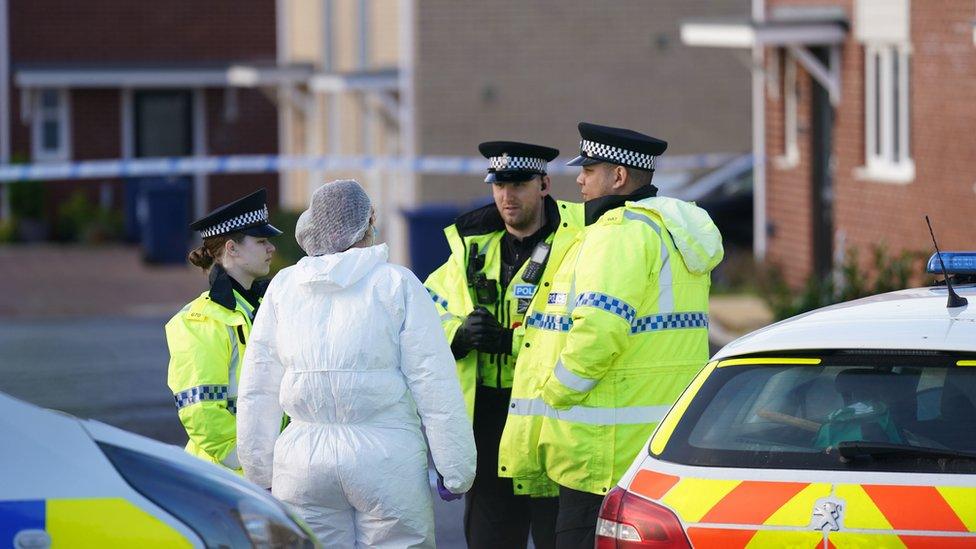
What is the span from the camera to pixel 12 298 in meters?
21.5

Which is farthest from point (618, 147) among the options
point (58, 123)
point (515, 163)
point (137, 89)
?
point (58, 123)

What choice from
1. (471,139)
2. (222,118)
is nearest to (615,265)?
(471,139)

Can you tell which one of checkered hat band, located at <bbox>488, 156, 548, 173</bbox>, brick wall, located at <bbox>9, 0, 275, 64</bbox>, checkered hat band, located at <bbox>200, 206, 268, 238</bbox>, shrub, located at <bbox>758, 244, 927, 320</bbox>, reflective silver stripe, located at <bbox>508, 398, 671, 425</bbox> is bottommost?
shrub, located at <bbox>758, 244, 927, 320</bbox>

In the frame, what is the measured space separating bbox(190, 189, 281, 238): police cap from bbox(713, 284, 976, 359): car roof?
1831 mm

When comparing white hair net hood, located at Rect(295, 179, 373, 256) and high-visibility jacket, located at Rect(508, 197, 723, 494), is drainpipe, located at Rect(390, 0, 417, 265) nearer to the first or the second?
high-visibility jacket, located at Rect(508, 197, 723, 494)

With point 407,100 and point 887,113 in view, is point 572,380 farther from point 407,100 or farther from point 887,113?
point 407,100

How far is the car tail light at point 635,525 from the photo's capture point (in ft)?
14.2

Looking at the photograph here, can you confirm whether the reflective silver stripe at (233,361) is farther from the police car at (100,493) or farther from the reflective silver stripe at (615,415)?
the police car at (100,493)

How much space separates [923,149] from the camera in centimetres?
1420

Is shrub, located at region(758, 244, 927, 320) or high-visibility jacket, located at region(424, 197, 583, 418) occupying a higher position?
high-visibility jacket, located at region(424, 197, 583, 418)

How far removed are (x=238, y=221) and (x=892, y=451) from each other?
247 centimetres

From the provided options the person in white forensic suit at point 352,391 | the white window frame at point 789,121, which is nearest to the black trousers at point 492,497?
the person in white forensic suit at point 352,391

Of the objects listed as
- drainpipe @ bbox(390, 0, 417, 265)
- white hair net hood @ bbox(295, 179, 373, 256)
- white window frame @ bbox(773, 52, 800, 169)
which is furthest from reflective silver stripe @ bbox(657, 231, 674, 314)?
drainpipe @ bbox(390, 0, 417, 265)

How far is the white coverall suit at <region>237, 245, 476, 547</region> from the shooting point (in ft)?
16.1
